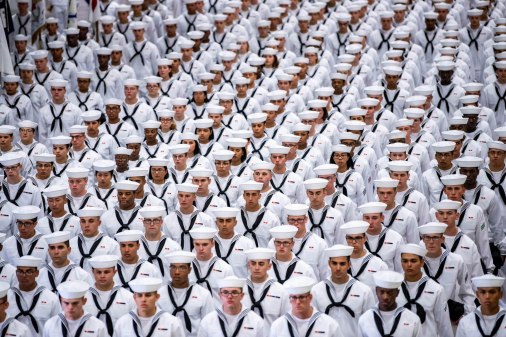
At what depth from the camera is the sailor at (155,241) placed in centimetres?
1034

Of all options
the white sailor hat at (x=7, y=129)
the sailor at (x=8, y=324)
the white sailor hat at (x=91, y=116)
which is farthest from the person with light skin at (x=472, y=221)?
the white sailor hat at (x=7, y=129)

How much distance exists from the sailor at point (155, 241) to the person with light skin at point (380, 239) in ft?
6.47

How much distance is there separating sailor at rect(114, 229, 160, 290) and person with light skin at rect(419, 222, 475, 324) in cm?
267

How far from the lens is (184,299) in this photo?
941 centimetres

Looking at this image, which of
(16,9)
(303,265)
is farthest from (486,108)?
(16,9)

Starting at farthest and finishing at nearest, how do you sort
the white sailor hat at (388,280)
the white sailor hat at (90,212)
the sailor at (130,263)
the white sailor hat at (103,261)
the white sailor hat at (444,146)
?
the white sailor hat at (444,146)
the white sailor hat at (90,212)
the sailor at (130,263)
the white sailor hat at (103,261)
the white sailor hat at (388,280)

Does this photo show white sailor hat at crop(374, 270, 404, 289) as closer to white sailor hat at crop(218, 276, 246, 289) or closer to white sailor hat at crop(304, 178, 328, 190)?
white sailor hat at crop(218, 276, 246, 289)

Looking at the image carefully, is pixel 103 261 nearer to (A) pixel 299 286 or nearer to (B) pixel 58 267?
(B) pixel 58 267

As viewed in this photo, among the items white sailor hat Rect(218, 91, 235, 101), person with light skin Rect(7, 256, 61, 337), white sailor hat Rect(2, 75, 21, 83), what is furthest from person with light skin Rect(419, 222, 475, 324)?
white sailor hat Rect(2, 75, 21, 83)

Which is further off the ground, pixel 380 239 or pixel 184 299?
pixel 380 239

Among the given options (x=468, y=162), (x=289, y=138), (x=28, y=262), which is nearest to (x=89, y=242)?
(x=28, y=262)

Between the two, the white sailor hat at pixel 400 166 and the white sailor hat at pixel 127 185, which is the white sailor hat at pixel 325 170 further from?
the white sailor hat at pixel 127 185

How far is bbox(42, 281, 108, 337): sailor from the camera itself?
8984 millimetres

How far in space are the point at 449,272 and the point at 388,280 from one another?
3.98 ft
